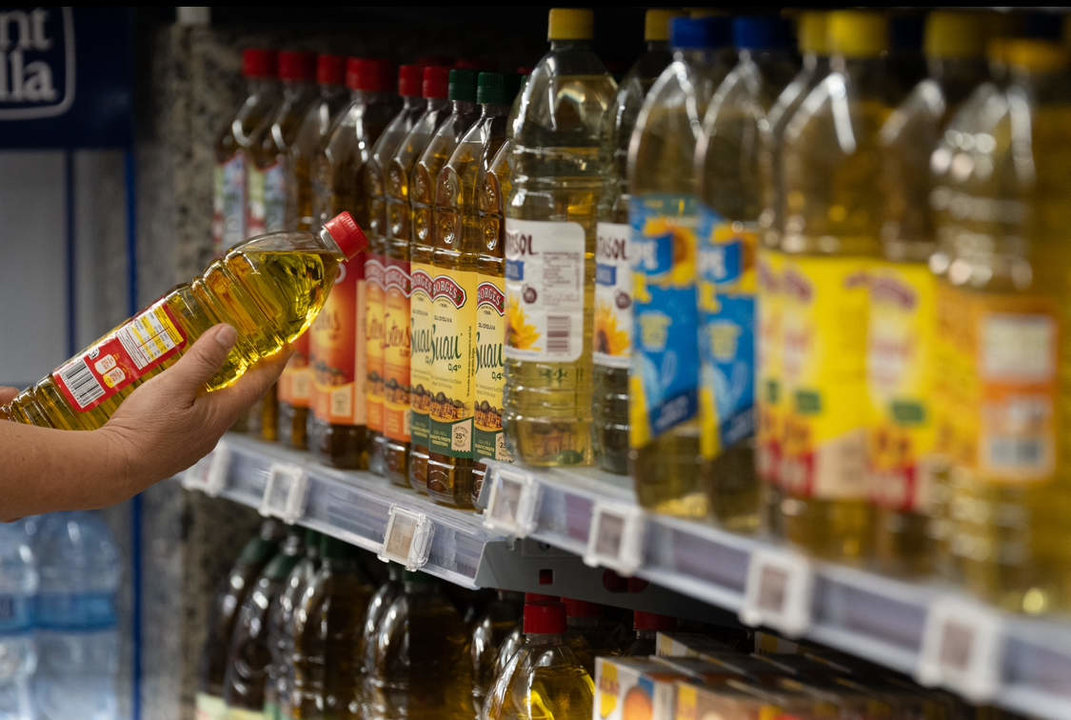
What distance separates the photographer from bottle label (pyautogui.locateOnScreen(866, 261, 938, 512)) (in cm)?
158

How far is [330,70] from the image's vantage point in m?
3.05

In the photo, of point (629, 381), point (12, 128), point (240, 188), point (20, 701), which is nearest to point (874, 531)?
point (629, 381)

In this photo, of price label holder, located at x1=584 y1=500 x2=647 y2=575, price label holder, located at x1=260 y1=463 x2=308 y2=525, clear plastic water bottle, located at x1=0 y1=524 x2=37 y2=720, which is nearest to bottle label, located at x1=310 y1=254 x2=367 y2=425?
price label holder, located at x1=260 y1=463 x2=308 y2=525

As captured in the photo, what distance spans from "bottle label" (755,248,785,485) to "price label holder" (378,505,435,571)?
87cm

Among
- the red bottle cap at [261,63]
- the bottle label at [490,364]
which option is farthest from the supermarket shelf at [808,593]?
the red bottle cap at [261,63]

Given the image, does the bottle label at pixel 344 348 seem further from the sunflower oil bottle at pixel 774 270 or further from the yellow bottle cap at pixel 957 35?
the yellow bottle cap at pixel 957 35

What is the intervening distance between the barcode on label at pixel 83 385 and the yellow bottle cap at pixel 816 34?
123 centimetres

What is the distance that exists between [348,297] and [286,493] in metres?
0.35

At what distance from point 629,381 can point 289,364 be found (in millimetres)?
1111

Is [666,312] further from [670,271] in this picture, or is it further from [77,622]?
Answer: [77,622]

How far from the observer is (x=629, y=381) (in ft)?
7.07

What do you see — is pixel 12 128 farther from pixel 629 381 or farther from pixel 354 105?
pixel 629 381

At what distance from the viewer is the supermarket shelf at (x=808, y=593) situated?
144 centimetres

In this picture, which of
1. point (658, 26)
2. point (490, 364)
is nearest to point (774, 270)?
point (658, 26)
